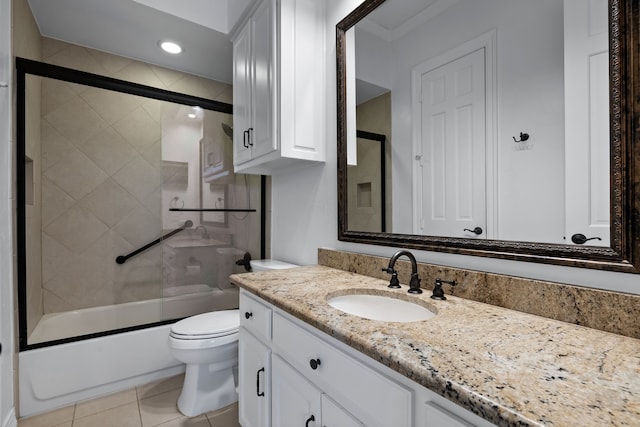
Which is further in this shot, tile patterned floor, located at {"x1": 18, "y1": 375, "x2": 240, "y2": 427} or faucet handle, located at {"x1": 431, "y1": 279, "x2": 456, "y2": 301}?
tile patterned floor, located at {"x1": 18, "y1": 375, "x2": 240, "y2": 427}

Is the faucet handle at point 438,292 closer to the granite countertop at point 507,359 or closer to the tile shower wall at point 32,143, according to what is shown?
the granite countertop at point 507,359

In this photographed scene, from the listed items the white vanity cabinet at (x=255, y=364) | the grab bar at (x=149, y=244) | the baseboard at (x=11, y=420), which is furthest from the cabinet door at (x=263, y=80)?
the baseboard at (x=11, y=420)

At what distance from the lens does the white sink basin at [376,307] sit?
1067 millimetres

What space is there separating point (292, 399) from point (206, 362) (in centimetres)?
97

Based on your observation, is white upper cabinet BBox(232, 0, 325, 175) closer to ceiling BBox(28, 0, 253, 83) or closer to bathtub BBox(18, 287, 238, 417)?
ceiling BBox(28, 0, 253, 83)

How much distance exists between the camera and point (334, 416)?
810 mm

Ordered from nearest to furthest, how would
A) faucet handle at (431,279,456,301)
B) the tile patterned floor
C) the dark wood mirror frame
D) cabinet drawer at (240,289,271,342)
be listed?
the dark wood mirror frame
faucet handle at (431,279,456,301)
cabinet drawer at (240,289,271,342)
the tile patterned floor

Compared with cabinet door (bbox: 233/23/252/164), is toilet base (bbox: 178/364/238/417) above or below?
below

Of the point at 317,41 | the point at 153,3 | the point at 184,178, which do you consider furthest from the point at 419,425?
the point at 153,3

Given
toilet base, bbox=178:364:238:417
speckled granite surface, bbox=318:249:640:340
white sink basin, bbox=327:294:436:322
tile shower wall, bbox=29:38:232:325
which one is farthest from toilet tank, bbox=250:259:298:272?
tile shower wall, bbox=29:38:232:325

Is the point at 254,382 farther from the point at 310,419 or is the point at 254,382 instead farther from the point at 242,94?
the point at 242,94

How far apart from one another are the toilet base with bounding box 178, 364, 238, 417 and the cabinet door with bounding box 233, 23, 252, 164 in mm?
1324

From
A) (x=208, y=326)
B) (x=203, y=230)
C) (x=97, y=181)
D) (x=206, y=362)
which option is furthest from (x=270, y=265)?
(x=97, y=181)

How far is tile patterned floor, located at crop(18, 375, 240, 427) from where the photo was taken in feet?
5.43
